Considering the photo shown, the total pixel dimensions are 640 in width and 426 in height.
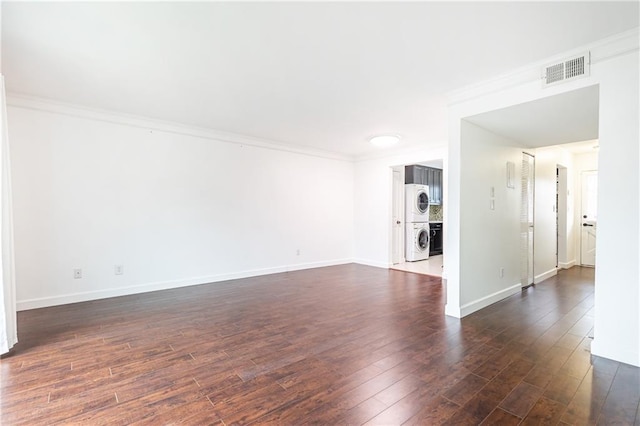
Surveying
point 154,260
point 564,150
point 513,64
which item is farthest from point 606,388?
point 564,150

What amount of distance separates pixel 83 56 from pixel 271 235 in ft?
12.0

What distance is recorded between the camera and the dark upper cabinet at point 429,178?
23.0 feet

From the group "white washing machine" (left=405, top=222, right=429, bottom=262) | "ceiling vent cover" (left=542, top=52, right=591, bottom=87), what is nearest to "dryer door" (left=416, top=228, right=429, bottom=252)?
"white washing machine" (left=405, top=222, right=429, bottom=262)

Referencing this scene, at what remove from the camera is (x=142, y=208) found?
4.22 m

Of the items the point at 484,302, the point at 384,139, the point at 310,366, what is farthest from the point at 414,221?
the point at 310,366

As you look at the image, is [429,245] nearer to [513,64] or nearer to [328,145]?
[328,145]

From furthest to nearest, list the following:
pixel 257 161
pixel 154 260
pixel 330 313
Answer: pixel 257 161
pixel 154 260
pixel 330 313

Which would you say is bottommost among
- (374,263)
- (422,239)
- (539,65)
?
(374,263)

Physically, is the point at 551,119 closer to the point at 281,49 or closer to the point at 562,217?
the point at 281,49

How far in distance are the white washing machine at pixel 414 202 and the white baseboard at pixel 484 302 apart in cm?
293

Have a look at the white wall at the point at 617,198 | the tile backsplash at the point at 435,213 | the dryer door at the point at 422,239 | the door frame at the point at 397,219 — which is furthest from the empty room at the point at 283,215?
the tile backsplash at the point at 435,213

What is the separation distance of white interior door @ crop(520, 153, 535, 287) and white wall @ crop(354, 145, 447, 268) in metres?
1.77

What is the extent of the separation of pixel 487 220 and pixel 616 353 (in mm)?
1681

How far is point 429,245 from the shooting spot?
7.66 m
